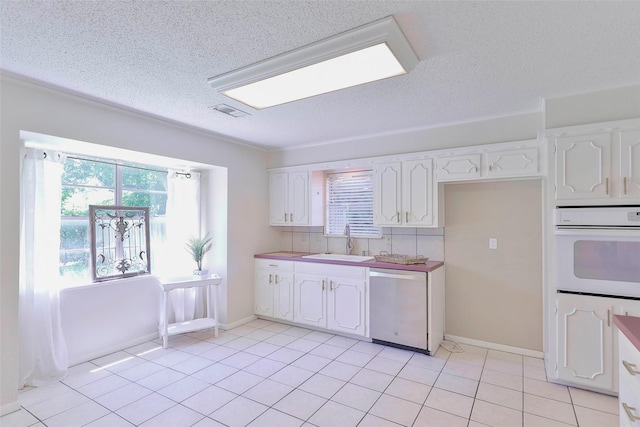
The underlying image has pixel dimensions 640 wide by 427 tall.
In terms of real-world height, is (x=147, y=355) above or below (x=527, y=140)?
below

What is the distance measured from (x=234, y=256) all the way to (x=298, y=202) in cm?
113

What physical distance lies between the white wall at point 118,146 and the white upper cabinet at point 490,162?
2508mm

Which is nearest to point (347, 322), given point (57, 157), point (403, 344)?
point (403, 344)

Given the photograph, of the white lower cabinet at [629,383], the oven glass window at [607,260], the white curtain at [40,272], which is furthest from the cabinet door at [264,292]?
the white lower cabinet at [629,383]

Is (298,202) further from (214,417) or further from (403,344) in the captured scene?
(214,417)

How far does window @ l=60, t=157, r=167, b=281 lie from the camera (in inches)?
120

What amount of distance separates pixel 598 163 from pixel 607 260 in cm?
75

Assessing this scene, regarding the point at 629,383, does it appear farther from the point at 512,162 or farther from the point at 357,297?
the point at 357,297

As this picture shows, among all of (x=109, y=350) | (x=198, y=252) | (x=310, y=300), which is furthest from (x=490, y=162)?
(x=109, y=350)

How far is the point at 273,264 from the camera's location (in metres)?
4.20

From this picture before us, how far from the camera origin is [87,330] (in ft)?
10.1

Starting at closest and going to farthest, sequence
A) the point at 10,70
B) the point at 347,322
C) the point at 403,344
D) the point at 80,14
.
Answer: the point at 80,14 → the point at 10,70 → the point at 403,344 → the point at 347,322

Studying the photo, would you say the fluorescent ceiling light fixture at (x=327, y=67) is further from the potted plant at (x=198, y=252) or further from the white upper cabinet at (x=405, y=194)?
the potted plant at (x=198, y=252)

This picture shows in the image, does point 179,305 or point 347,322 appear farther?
point 179,305
